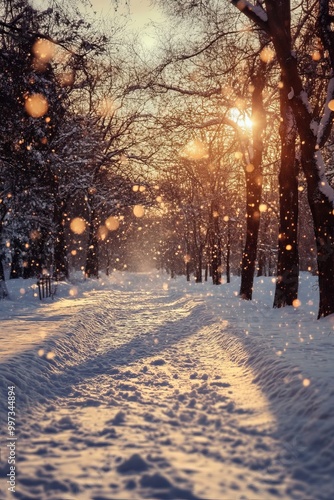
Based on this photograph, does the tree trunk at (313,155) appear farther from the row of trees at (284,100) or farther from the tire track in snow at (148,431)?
the tire track in snow at (148,431)

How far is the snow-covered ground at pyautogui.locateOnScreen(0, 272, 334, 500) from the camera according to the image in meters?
3.45

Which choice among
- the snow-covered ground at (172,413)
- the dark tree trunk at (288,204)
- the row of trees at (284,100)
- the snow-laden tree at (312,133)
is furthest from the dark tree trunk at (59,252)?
the snow-laden tree at (312,133)

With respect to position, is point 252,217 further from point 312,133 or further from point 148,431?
point 148,431

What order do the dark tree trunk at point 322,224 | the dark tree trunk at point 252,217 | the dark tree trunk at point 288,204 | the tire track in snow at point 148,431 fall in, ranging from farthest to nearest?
the dark tree trunk at point 252,217 < the dark tree trunk at point 288,204 < the dark tree trunk at point 322,224 < the tire track in snow at point 148,431

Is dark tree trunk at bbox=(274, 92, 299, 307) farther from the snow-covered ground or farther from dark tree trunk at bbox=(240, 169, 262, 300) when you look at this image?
dark tree trunk at bbox=(240, 169, 262, 300)

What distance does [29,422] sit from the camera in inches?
191

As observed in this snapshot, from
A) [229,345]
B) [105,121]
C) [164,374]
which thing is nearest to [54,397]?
[164,374]

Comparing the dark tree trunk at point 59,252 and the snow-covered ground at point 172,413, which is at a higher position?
the dark tree trunk at point 59,252

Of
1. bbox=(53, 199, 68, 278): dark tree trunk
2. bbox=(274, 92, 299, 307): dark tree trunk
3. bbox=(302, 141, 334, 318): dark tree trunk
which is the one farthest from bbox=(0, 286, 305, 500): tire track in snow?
bbox=(53, 199, 68, 278): dark tree trunk

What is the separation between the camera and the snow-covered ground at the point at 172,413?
3445mm

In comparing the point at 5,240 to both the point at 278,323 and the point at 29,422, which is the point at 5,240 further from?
the point at 29,422

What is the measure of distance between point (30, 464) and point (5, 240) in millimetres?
24675

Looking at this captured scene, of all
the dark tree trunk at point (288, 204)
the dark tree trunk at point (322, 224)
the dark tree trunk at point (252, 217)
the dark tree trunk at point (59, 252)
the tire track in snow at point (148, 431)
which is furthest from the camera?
the dark tree trunk at point (59, 252)

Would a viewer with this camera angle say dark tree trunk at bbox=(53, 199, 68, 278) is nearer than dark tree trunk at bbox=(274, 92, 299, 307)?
No
